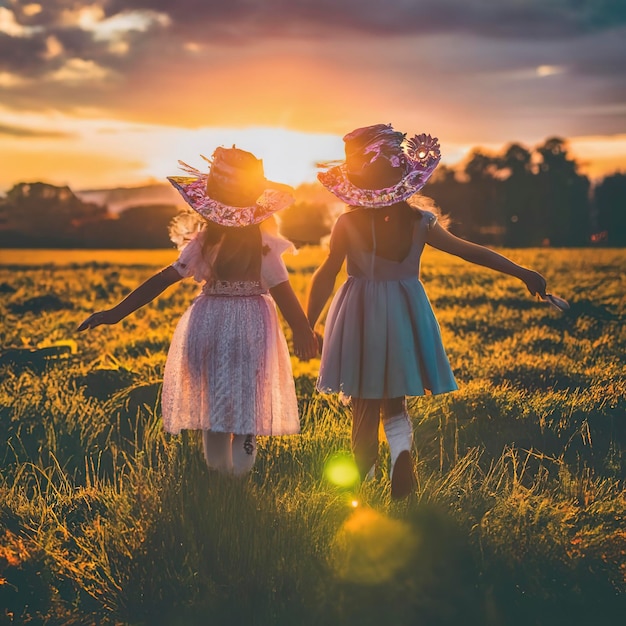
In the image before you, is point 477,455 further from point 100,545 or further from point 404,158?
point 100,545

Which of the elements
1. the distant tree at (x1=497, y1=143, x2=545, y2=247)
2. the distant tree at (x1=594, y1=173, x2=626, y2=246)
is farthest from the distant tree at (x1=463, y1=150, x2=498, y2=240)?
the distant tree at (x1=594, y1=173, x2=626, y2=246)

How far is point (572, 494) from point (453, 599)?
1208 millimetres

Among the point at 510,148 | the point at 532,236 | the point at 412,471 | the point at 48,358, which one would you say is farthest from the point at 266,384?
the point at 510,148

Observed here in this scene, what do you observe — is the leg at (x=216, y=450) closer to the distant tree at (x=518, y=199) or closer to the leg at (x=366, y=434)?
the leg at (x=366, y=434)

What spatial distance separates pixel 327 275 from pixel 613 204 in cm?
4103

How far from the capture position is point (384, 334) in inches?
175

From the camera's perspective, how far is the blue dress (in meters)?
4.44

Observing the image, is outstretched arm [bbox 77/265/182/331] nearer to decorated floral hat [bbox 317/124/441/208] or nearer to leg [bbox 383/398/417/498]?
decorated floral hat [bbox 317/124/441/208]

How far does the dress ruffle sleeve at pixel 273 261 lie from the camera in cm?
449

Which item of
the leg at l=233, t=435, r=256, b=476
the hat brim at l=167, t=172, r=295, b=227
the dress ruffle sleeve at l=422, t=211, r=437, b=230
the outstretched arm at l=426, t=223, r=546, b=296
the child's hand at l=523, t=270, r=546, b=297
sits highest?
the hat brim at l=167, t=172, r=295, b=227

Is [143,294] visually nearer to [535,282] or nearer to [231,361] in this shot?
[231,361]

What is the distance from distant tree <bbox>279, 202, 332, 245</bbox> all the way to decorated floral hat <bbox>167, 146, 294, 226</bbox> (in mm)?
192

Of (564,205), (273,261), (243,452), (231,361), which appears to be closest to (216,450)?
(243,452)

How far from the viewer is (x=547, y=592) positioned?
3.54m
